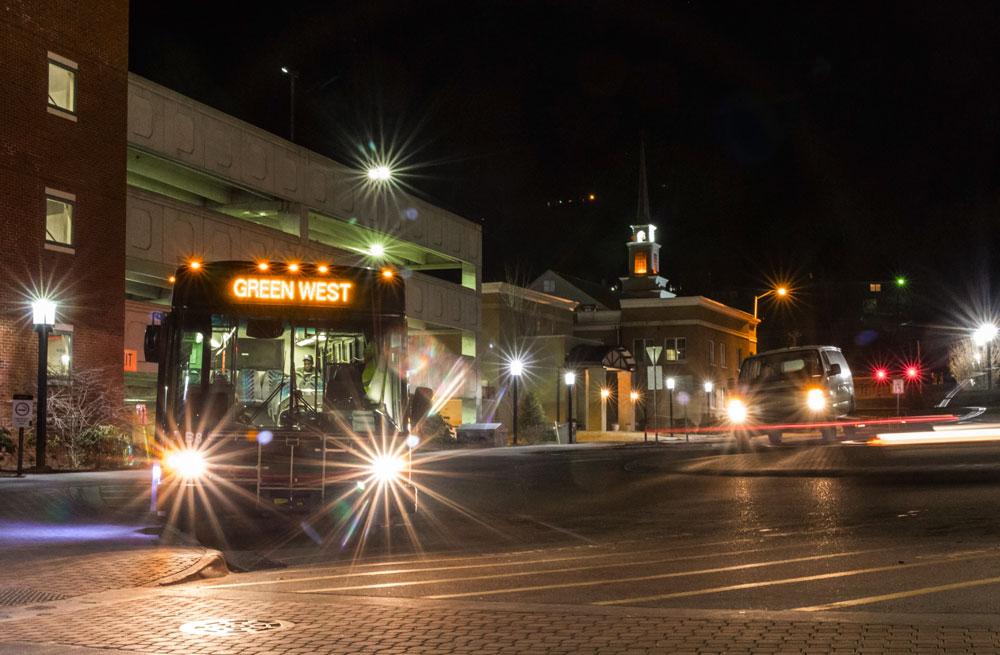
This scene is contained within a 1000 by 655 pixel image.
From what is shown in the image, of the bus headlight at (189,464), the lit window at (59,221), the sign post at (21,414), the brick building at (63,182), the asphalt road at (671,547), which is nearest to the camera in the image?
the asphalt road at (671,547)

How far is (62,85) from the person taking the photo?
96.4ft

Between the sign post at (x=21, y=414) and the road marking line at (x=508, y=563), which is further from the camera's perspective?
the sign post at (x=21, y=414)

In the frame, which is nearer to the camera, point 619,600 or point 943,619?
point 943,619

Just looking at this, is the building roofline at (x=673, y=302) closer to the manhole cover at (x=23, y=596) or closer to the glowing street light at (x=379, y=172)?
the glowing street light at (x=379, y=172)

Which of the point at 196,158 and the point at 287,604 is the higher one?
the point at 196,158

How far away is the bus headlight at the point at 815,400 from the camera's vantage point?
29438 mm

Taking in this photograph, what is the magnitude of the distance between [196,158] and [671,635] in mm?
30710

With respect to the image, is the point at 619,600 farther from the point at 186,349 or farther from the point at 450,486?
the point at 450,486

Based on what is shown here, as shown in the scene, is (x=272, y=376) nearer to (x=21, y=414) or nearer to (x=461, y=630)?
(x=461, y=630)

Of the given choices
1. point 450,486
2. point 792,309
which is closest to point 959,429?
point 450,486

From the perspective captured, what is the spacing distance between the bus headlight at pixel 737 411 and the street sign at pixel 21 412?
17419 millimetres

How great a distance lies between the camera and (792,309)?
10938 cm

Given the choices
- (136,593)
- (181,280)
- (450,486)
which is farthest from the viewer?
(450,486)

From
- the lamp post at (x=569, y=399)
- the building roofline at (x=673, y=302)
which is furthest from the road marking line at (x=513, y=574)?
the building roofline at (x=673, y=302)
